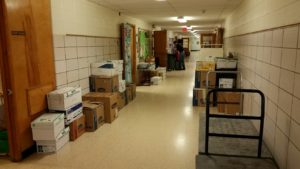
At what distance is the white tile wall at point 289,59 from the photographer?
83.0 inches

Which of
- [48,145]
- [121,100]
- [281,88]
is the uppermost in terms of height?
[281,88]

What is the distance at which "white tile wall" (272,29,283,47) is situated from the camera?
2511 mm

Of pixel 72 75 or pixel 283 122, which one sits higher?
pixel 72 75

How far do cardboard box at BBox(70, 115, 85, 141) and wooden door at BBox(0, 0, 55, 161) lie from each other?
1.66 feet

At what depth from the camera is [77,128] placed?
3.80 m

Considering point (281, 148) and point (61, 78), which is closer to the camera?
point (281, 148)

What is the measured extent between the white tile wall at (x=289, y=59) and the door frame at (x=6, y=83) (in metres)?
2.99

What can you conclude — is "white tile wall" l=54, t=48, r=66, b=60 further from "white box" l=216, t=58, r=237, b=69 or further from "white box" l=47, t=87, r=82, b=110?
"white box" l=216, t=58, r=237, b=69

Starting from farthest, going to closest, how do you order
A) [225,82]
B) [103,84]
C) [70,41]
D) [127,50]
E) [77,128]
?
[127,50], [225,82], [103,84], [70,41], [77,128]

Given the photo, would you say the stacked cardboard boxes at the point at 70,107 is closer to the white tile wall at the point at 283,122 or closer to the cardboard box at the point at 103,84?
the cardboard box at the point at 103,84

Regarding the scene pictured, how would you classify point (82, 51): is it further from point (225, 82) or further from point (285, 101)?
point (285, 101)

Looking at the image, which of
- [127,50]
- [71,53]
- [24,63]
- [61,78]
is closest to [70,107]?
[61,78]

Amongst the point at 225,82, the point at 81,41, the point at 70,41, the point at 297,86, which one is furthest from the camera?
the point at 225,82

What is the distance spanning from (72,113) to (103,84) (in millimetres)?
1414
